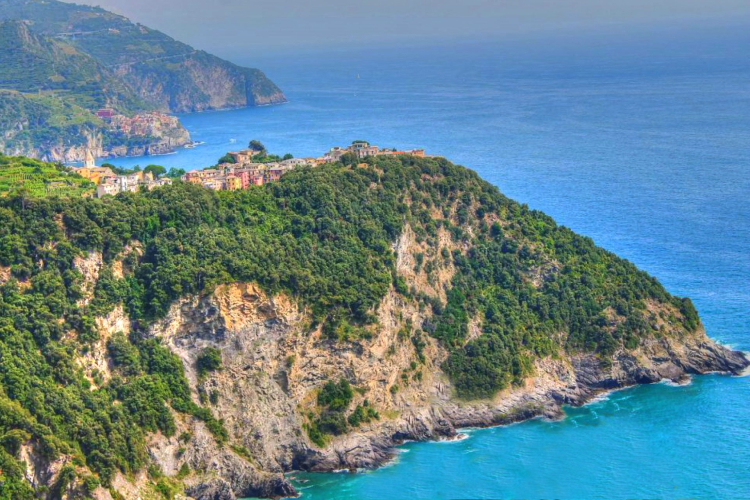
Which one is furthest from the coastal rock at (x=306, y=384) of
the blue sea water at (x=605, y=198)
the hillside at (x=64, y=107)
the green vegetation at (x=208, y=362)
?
the hillside at (x=64, y=107)

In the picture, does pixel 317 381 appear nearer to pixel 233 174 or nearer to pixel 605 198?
pixel 233 174

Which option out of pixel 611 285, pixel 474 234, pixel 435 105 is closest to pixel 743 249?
pixel 611 285

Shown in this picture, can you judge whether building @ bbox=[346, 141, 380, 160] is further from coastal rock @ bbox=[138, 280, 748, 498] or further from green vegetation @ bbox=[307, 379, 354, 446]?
green vegetation @ bbox=[307, 379, 354, 446]

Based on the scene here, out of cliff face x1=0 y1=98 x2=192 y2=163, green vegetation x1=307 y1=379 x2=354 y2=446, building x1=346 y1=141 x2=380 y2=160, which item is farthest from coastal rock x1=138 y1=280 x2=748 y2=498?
cliff face x1=0 y1=98 x2=192 y2=163

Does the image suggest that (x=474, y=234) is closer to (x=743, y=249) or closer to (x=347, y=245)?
(x=347, y=245)

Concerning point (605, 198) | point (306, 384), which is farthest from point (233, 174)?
point (605, 198)

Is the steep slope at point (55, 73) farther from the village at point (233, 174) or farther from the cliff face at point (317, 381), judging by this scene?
the cliff face at point (317, 381)

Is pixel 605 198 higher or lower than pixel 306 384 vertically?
higher
